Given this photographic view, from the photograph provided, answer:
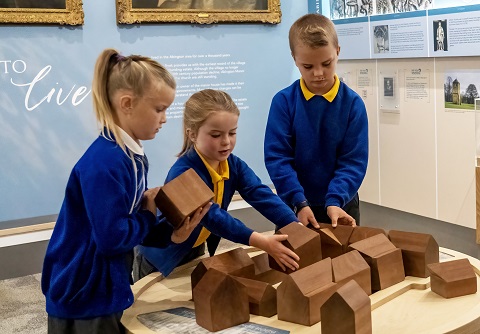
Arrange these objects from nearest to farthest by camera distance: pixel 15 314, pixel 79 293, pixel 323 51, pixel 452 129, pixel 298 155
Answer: pixel 79 293 < pixel 323 51 < pixel 298 155 < pixel 15 314 < pixel 452 129

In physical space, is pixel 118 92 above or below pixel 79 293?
above

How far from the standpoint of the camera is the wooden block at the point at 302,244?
231cm

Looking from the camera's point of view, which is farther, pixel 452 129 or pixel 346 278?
pixel 452 129

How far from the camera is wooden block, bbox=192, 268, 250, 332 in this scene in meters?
1.94

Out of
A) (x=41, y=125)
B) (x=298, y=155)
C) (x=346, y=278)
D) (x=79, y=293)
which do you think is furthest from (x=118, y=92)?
(x=41, y=125)

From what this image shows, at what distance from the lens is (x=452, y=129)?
5.32 m

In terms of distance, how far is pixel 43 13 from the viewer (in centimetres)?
530

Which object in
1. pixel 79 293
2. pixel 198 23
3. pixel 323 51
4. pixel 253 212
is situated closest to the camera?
pixel 79 293

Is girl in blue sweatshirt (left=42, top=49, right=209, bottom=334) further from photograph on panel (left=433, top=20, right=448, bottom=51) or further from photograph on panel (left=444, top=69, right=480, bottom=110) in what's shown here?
photograph on panel (left=433, top=20, right=448, bottom=51)

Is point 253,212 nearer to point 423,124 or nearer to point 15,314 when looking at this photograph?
point 423,124

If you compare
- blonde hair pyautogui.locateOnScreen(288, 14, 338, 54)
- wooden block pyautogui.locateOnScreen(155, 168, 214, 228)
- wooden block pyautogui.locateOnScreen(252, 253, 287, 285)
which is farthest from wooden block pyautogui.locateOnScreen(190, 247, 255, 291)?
blonde hair pyautogui.locateOnScreen(288, 14, 338, 54)

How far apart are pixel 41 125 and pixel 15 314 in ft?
5.09

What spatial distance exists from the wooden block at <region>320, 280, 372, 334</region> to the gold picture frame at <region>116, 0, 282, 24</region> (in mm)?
4306

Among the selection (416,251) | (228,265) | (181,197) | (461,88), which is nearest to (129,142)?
(181,197)
